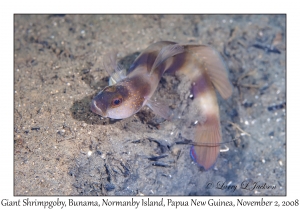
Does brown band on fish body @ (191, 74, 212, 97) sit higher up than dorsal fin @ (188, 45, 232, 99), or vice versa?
dorsal fin @ (188, 45, 232, 99)

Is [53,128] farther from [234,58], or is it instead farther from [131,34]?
[234,58]

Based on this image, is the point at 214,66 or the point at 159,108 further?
the point at 214,66

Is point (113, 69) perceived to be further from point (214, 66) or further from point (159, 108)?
point (214, 66)

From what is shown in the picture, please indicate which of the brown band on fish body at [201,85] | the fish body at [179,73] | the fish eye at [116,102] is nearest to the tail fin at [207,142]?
the fish body at [179,73]

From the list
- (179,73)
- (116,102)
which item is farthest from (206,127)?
(116,102)

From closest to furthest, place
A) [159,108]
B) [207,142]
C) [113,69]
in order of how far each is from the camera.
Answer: [159,108], [113,69], [207,142]

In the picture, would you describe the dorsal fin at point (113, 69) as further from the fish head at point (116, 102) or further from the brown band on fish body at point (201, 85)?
the brown band on fish body at point (201, 85)

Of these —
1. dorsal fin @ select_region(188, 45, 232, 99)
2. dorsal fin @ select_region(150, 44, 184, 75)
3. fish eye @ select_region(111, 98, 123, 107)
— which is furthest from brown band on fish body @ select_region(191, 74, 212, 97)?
fish eye @ select_region(111, 98, 123, 107)

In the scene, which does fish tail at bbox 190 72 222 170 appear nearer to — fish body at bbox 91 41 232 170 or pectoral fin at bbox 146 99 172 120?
fish body at bbox 91 41 232 170

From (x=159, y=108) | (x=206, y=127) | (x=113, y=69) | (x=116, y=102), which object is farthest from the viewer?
(x=206, y=127)
